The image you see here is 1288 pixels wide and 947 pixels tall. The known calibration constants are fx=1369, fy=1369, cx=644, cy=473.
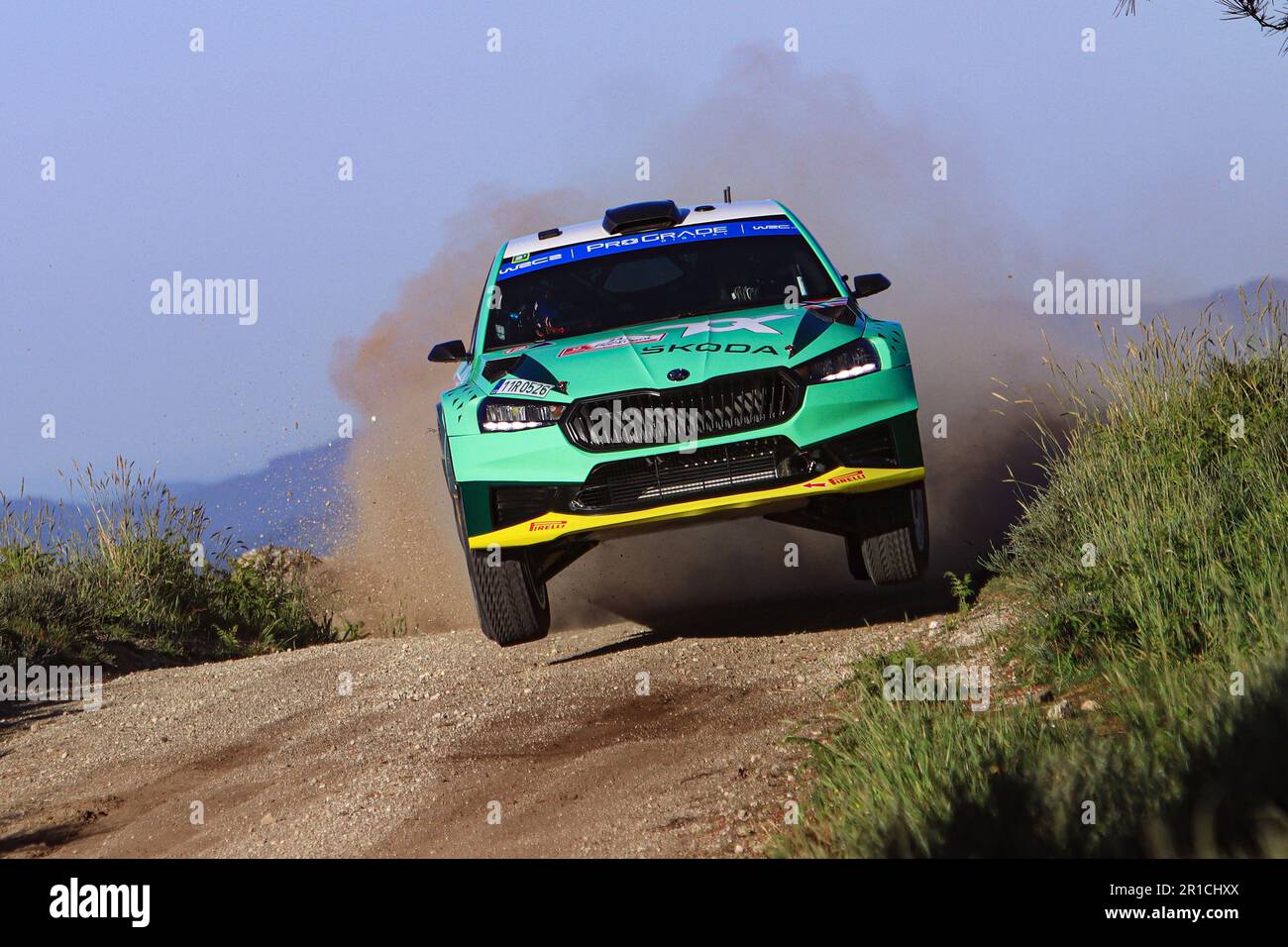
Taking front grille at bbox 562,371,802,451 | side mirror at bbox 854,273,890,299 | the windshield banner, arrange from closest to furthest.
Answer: front grille at bbox 562,371,802,451 < side mirror at bbox 854,273,890,299 < the windshield banner

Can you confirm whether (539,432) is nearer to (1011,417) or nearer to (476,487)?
(476,487)

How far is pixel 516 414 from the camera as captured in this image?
6863 mm

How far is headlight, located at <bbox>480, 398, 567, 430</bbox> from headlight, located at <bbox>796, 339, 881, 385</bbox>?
1.22m

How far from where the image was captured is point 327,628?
11.9 metres

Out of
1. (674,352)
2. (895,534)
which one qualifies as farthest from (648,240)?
(895,534)

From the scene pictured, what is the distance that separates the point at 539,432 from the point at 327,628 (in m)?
5.84

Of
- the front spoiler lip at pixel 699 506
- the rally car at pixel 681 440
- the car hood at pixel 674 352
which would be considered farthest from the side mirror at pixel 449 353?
the front spoiler lip at pixel 699 506

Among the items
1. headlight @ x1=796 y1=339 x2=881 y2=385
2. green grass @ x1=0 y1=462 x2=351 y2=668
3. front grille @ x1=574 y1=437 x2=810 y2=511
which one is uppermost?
headlight @ x1=796 y1=339 x2=881 y2=385

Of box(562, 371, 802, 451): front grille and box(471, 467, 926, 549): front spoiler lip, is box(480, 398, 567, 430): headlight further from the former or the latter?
box(471, 467, 926, 549): front spoiler lip

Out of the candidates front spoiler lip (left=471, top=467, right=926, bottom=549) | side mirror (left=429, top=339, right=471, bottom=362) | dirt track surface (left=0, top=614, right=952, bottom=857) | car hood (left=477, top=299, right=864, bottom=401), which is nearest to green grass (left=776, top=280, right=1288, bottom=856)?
dirt track surface (left=0, top=614, right=952, bottom=857)

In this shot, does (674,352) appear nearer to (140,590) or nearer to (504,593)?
(504,593)

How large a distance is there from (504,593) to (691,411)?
4.63ft

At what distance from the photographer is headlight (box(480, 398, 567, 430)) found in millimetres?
6746
